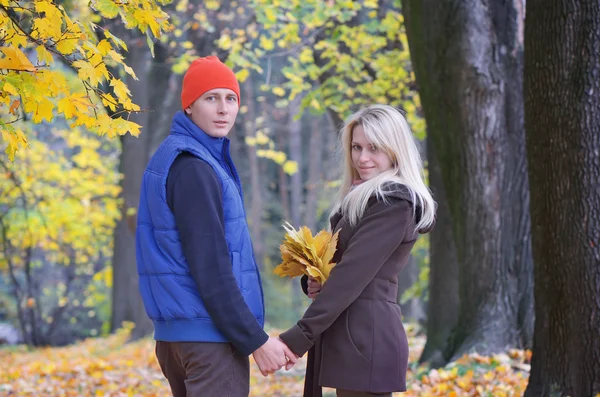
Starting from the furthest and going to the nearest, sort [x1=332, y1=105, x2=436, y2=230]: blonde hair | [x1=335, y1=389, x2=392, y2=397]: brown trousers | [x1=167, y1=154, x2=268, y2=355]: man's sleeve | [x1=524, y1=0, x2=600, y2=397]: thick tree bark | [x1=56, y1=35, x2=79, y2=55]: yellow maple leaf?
[x1=524, y1=0, x2=600, y2=397]: thick tree bark
[x1=56, y1=35, x2=79, y2=55]: yellow maple leaf
[x1=332, y1=105, x2=436, y2=230]: blonde hair
[x1=335, y1=389, x2=392, y2=397]: brown trousers
[x1=167, y1=154, x2=268, y2=355]: man's sleeve

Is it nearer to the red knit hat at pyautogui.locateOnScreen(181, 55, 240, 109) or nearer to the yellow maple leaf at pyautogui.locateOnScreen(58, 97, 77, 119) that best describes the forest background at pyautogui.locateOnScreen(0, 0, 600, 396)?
the yellow maple leaf at pyautogui.locateOnScreen(58, 97, 77, 119)

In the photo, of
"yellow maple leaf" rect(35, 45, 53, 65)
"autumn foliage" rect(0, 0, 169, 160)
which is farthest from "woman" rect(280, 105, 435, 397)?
"yellow maple leaf" rect(35, 45, 53, 65)

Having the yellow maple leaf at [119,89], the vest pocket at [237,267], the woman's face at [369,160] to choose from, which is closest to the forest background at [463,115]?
the yellow maple leaf at [119,89]

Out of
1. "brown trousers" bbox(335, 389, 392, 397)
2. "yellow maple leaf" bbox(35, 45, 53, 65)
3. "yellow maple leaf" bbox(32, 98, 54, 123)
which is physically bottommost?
"brown trousers" bbox(335, 389, 392, 397)

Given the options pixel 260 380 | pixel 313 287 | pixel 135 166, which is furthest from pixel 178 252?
pixel 135 166

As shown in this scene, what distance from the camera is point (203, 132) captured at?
3.22 m

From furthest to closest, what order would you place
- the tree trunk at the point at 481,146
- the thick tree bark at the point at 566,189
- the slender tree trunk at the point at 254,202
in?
the slender tree trunk at the point at 254,202 < the tree trunk at the point at 481,146 < the thick tree bark at the point at 566,189

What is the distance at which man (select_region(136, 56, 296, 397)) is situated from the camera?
2.95 metres

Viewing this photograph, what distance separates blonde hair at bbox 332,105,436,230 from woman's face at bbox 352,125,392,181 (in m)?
0.03

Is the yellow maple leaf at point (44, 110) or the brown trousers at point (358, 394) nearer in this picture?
the brown trousers at point (358, 394)

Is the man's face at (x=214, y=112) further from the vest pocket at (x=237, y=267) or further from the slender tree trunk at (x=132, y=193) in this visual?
the slender tree trunk at (x=132, y=193)

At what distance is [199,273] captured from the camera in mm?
2938

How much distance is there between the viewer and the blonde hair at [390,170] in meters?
3.30

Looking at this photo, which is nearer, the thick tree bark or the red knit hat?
the red knit hat
